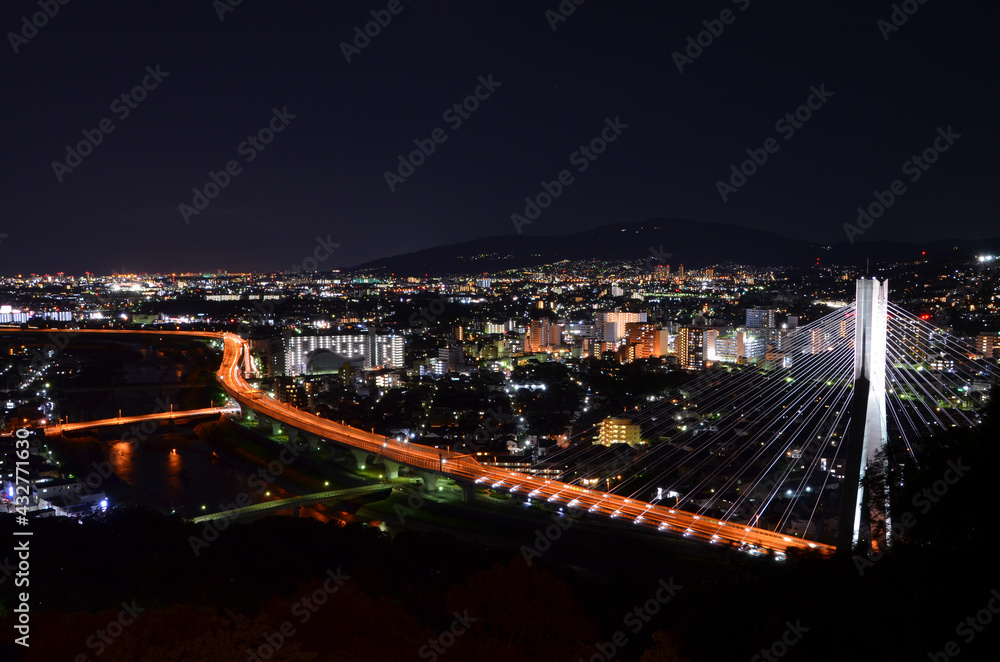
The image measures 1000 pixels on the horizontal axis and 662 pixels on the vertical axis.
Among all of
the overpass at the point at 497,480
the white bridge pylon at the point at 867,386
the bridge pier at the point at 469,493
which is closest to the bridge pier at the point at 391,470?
the overpass at the point at 497,480

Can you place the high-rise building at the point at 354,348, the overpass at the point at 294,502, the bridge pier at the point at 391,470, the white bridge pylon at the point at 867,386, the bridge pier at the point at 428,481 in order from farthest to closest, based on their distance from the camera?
the high-rise building at the point at 354,348
the bridge pier at the point at 391,470
the bridge pier at the point at 428,481
the overpass at the point at 294,502
the white bridge pylon at the point at 867,386

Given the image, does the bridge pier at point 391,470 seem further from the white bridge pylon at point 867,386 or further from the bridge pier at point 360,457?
the white bridge pylon at point 867,386

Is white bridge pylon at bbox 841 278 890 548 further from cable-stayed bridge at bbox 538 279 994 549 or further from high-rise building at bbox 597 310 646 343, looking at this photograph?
high-rise building at bbox 597 310 646 343

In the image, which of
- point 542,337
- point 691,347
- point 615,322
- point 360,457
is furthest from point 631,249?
point 360,457

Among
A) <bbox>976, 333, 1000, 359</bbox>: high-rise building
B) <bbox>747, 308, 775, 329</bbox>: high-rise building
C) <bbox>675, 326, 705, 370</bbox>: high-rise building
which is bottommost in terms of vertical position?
<bbox>675, 326, 705, 370</bbox>: high-rise building

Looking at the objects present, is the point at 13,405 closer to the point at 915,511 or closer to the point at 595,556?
the point at 595,556

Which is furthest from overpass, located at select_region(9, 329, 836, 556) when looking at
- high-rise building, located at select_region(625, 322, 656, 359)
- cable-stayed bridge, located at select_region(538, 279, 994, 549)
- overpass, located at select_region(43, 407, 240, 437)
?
high-rise building, located at select_region(625, 322, 656, 359)

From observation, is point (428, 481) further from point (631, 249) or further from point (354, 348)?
point (631, 249)

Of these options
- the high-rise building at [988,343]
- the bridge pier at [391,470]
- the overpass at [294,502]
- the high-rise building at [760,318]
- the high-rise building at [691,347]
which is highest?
the high-rise building at [760,318]

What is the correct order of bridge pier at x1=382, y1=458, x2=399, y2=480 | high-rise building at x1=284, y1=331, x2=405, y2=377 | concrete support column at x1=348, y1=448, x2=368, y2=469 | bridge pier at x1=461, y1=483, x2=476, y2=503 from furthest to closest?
high-rise building at x1=284, y1=331, x2=405, y2=377 < concrete support column at x1=348, y1=448, x2=368, y2=469 < bridge pier at x1=382, y1=458, x2=399, y2=480 < bridge pier at x1=461, y1=483, x2=476, y2=503
